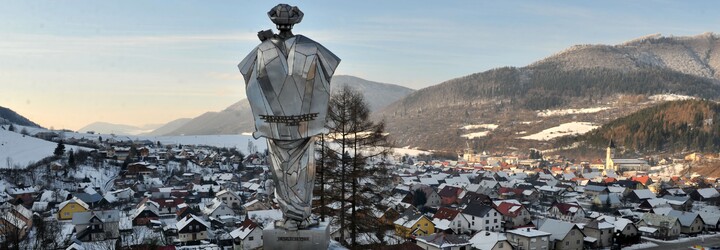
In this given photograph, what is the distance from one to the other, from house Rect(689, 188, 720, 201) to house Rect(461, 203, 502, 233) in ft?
101

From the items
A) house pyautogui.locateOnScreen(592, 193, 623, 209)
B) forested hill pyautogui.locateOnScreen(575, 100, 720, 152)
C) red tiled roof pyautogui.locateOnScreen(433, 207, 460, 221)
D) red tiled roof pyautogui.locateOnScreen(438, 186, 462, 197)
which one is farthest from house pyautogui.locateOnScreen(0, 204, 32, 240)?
forested hill pyautogui.locateOnScreen(575, 100, 720, 152)

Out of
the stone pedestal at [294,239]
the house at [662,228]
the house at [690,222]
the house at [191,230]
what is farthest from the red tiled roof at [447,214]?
the stone pedestal at [294,239]

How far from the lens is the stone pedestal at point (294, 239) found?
294 inches

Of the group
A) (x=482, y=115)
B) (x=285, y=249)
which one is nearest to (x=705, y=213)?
(x=285, y=249)

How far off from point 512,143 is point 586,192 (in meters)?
81.6

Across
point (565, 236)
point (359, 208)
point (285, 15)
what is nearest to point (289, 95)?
point (285, 15)

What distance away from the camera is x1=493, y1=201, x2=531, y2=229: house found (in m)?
39.1

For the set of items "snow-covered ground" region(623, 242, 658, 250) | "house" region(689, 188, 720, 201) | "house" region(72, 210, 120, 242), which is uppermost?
"house" region(72, 210, 120, 242)

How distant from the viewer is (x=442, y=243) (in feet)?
87.5

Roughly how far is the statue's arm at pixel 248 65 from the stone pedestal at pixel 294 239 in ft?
7.52

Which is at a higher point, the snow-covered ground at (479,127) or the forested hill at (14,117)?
the forested hill at (14,117)

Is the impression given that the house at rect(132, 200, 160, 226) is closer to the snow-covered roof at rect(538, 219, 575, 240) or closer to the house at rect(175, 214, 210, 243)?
the house at rect(175, 214, 210, 243)

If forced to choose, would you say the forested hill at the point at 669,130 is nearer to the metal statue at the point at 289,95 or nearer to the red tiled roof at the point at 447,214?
the red tiled roof at the point at 447,214

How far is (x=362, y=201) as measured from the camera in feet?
38.3
